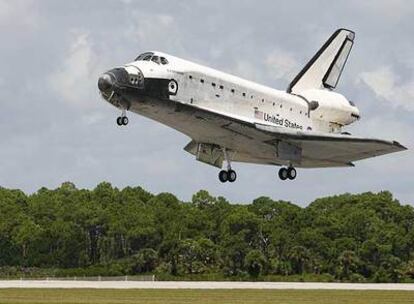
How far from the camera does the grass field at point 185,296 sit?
1975 inches

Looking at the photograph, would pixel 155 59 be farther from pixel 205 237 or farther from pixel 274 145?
pixel 205 237

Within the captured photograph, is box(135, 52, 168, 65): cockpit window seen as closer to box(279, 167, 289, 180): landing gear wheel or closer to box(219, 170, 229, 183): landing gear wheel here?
box(219, 170, 229, 183): landing gear wheel

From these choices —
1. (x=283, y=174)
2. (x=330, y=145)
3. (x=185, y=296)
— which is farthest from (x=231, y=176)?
(x=185, y=296)

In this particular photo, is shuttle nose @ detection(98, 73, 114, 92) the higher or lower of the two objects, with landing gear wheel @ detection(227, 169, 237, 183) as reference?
higher

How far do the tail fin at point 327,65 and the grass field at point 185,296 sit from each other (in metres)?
10.2


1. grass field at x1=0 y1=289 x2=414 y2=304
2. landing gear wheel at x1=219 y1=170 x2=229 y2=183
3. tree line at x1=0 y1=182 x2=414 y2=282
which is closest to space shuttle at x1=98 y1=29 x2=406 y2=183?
landing gear wheel at x1=219 y1=170 x2=229 y2=183

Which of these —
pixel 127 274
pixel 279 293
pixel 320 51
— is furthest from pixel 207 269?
pixel 320 51

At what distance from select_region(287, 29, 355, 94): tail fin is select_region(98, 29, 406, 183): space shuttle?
45mm

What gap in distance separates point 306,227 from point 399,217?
16.1 meters

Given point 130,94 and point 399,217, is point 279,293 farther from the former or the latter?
point 399,217

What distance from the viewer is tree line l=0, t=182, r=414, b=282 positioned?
339ft

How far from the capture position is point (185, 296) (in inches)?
2203

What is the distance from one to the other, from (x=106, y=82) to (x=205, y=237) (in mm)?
78626

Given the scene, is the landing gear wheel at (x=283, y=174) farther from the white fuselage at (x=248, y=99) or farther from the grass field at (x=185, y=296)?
the grass field at (x=185, y=296)
